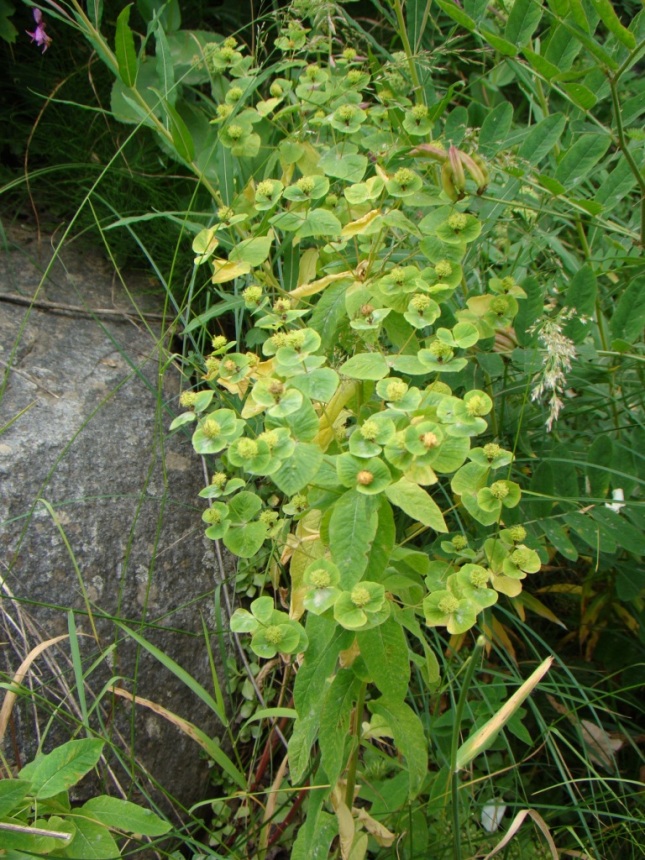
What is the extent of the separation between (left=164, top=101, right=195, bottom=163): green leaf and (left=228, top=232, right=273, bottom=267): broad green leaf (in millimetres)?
212

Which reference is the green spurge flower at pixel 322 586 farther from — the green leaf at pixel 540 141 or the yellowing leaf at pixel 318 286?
the green leaf at pixel 540 141

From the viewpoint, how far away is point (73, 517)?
1465 mm

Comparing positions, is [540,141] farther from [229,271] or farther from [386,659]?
[386,659]

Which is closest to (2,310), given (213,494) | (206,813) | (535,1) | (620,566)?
(213,494)

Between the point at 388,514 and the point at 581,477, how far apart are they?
0.63 meters

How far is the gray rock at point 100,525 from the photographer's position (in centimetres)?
130

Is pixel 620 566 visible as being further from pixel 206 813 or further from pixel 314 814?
pixel 206 813

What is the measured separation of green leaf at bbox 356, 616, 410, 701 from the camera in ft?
3.01

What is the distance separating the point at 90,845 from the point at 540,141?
1.23 meters

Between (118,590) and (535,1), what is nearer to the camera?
(535,1)

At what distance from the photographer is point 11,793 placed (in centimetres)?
83

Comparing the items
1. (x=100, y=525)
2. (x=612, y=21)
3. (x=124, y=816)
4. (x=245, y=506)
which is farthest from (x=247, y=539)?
(x=612, y=21)

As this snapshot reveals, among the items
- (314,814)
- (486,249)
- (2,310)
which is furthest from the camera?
(2,310)

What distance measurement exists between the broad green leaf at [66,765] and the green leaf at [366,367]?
54cm
